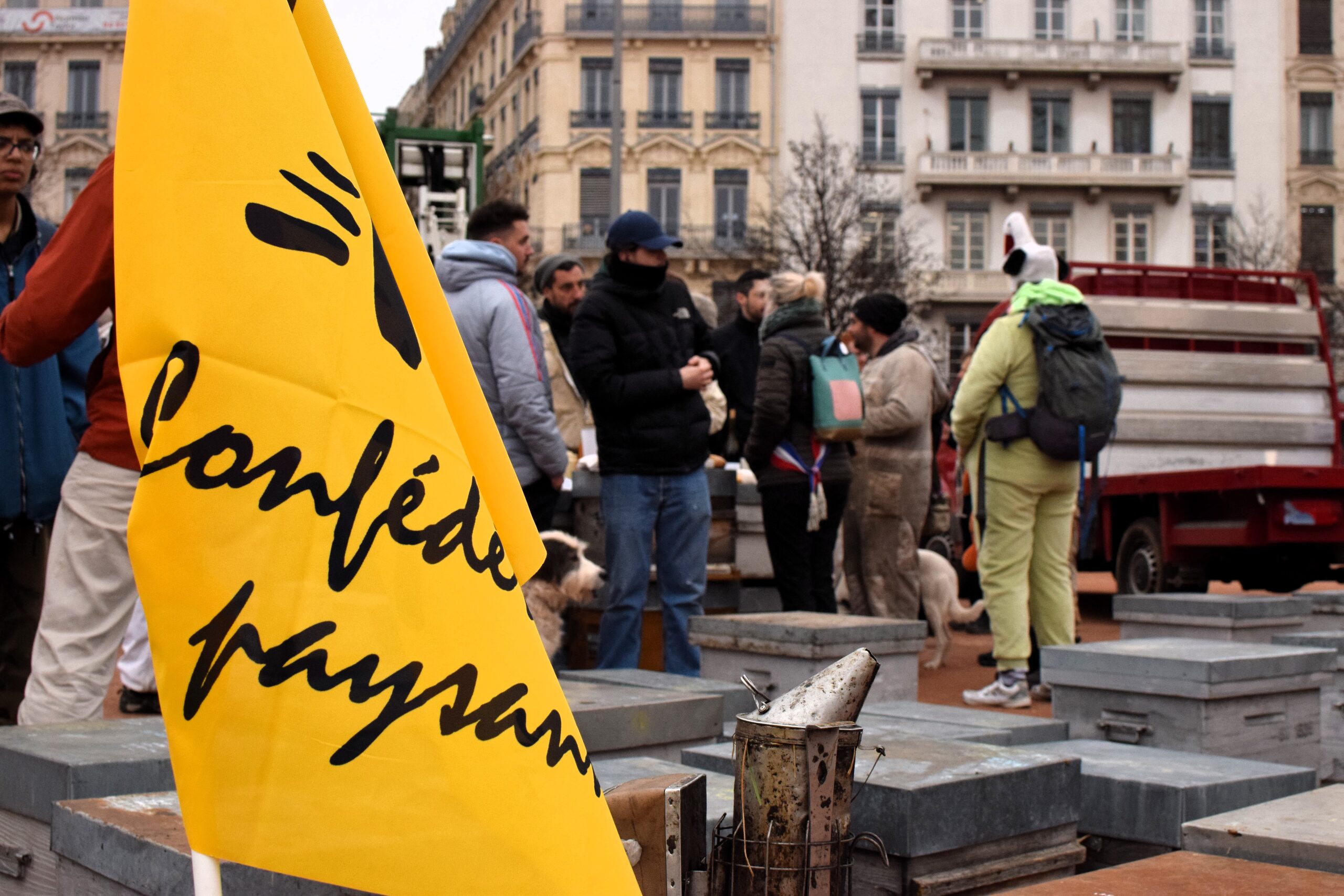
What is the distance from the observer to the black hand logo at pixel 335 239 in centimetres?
177

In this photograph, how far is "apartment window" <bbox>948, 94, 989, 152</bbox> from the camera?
4712cm

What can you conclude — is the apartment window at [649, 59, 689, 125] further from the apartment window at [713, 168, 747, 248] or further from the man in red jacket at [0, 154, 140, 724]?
the man in red jacket at [0, 154, 140, 724]

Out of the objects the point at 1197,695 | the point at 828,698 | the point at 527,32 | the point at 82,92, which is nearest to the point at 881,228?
the point at 527,32

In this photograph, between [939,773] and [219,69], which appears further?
[939,773]

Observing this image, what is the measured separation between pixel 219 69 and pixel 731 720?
2.78 m

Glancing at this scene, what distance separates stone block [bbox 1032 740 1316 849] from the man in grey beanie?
4.37m

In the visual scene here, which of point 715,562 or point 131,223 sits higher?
point 131,223

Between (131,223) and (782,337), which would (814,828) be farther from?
(782,337)

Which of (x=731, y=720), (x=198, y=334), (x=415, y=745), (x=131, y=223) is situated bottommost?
(x=731, y=720)

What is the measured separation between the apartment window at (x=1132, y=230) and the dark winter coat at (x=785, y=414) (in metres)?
43.1

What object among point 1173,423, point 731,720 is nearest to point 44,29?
point 1173,423

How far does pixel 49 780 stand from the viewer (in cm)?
268

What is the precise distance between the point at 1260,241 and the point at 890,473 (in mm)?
36353

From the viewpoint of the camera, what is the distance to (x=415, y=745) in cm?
171
